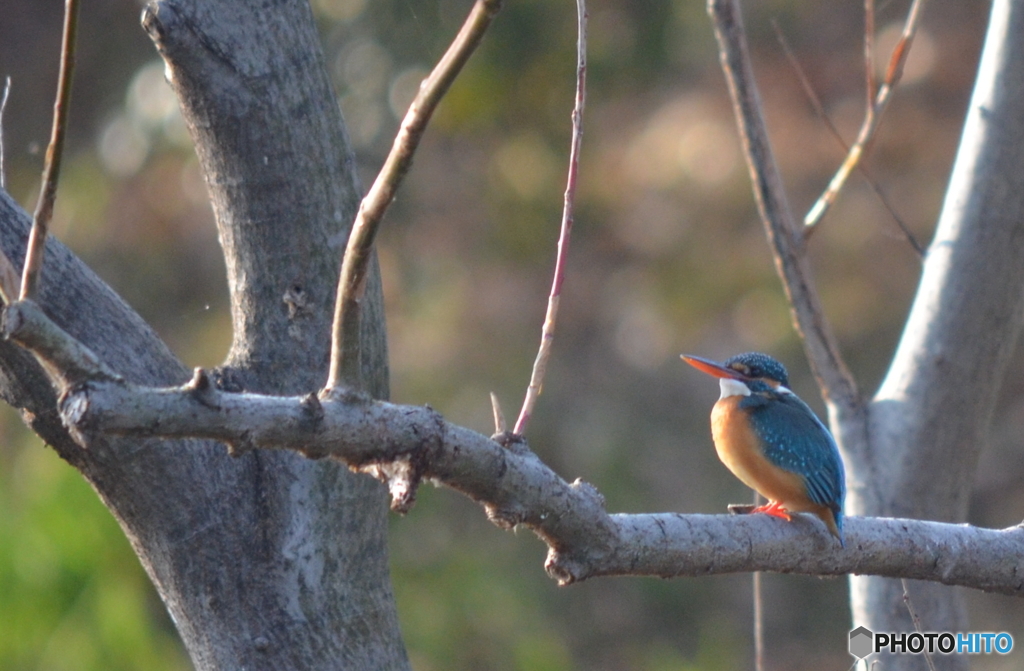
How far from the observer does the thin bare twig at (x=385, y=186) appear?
1.10m

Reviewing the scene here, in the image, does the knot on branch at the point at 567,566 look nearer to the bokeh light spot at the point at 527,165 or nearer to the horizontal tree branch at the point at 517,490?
the horizontal tree branch at the point at 517,490

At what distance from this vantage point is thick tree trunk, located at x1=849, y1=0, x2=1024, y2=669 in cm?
A: 264

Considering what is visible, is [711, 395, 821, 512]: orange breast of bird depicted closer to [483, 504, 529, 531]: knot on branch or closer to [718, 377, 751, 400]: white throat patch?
[718, 377, 751, 400]: white throat patch

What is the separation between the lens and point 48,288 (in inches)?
66.6

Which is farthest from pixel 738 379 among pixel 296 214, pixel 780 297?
pixel 780 297

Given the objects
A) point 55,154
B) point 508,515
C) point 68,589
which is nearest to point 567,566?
point 508,515

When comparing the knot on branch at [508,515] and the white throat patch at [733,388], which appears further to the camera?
the white throat patch at [733,388]

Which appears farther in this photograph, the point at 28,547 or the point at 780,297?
the point at 780,297

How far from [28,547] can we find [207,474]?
3.97 meters

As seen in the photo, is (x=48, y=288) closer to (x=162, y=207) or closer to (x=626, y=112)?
(x=162, y=207)

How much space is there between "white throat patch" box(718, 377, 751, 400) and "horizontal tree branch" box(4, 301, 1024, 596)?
2.50 feet

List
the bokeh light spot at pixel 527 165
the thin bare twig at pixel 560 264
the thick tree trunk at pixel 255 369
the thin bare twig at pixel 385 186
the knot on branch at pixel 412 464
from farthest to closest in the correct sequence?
1. the bokeh light spot at pixel 527 165
2. the thick tree trunk at pixel 255 369
3. the thin bare twig at pixel 560 264
4. the knot on branch at pixel 412 464
5. the thin bare twig at pixel 385 186

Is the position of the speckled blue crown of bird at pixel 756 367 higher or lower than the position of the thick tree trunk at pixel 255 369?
higher

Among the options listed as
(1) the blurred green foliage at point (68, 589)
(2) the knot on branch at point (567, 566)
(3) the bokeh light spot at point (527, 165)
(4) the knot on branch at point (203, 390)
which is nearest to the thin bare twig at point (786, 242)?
(2) the knot on branch at point (567, 566)
